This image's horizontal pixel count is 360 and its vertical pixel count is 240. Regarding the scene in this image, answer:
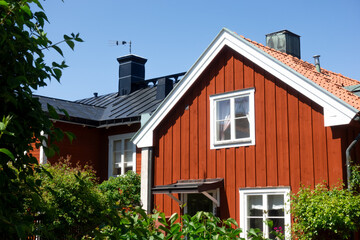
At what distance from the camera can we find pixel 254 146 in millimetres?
13531

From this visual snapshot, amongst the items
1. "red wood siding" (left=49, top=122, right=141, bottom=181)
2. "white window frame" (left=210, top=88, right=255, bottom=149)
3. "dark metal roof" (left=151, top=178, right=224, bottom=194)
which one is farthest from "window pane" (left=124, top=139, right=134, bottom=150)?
"white window frame" (left=210, top=88, right=255, bottom=149)

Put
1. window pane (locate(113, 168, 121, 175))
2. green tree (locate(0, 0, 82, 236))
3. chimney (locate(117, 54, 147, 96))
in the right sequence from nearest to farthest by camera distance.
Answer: green tree (locate(0, 0, 82, 236))
window pane (locate(113, 168, 121, 175))
chimney (locate(117, 54, 147, 96))

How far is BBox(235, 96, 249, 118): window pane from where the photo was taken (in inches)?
549

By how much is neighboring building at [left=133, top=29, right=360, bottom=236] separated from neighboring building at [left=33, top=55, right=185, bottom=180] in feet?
13.0

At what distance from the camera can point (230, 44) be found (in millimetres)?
14344

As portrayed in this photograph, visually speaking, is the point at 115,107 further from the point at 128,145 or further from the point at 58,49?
the point at 58,49

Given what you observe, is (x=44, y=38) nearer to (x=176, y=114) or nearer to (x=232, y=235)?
(x=232, y=235)

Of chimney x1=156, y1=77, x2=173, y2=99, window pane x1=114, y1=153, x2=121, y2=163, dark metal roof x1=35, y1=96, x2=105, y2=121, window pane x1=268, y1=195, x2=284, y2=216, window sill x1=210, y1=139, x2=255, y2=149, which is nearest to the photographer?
window pane x1=268, y1=195, x2=284, y2=216

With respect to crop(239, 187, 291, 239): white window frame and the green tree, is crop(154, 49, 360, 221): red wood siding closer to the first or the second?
crop(239, 187, 291, 239): white window frame

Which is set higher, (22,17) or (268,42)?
(268,42)

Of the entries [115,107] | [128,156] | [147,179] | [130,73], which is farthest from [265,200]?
[130,73]

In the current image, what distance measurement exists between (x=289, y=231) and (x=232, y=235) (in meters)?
9.27

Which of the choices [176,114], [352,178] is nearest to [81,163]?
[176,114]

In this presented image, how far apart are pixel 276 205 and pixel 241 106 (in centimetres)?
299
